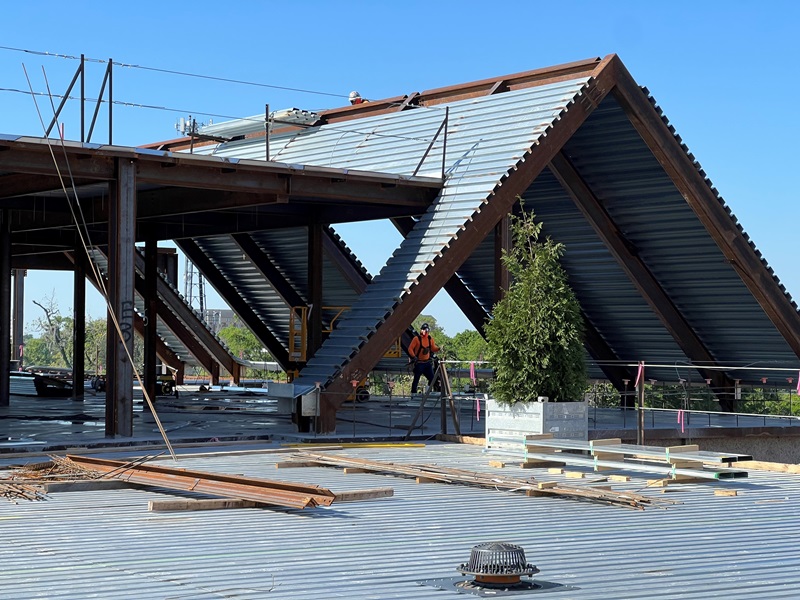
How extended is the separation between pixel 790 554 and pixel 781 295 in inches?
645

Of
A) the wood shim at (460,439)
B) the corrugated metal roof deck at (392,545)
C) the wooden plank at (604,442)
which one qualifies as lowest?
the corrugated metal roof deck at (392,545)

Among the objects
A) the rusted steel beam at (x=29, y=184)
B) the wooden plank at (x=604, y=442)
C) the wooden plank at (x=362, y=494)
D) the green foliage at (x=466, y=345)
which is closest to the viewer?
the wooden plank at (x=362, y=494)

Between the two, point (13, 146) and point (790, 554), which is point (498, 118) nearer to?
point (13, 146)

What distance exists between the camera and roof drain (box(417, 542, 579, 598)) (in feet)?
25.0

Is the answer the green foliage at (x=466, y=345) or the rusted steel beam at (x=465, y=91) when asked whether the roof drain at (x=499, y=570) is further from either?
the green foliage at (x=466, y=345)

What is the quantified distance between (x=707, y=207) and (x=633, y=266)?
2.38 meters

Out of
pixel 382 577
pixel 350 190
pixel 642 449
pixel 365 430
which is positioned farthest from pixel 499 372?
pixel 382 577

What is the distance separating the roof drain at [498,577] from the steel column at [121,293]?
11308mm

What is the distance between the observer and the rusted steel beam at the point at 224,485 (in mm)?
11352

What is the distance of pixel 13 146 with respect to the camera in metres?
17.0

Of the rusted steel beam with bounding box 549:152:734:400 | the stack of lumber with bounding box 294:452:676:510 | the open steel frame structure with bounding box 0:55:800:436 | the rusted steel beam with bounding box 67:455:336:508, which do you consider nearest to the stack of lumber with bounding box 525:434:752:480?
the stack of lumber with bounding box 294:452:676:510

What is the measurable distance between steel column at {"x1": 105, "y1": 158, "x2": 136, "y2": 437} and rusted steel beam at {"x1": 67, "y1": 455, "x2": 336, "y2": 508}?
4273 mm

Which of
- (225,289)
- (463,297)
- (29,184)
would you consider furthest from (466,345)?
(29,184)

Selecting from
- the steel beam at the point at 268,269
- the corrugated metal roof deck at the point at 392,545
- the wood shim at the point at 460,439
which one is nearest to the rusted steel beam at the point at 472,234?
the wood shim at the point at 460,439
